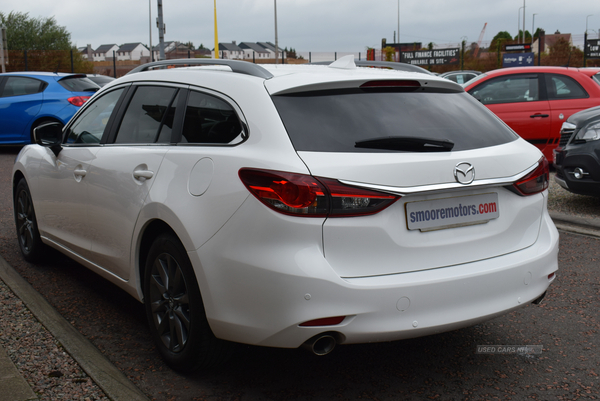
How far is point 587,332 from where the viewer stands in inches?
146

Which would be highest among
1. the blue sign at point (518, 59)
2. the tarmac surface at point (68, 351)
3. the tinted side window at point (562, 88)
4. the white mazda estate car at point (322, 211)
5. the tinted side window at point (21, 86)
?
the blue sign at point (518, 59)

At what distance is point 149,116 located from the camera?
11.9 feet

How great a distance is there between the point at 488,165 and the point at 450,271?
53 centimetres

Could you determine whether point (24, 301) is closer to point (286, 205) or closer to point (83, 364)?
point (83, 364)

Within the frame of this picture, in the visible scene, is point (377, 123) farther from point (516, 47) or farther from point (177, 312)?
point (516, 47)

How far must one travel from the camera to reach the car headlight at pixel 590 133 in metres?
6.88

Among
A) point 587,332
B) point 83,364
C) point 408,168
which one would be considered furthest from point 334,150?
point 587,332

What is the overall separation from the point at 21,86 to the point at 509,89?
9.79m

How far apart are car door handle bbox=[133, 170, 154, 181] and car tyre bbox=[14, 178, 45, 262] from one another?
2.09 metres

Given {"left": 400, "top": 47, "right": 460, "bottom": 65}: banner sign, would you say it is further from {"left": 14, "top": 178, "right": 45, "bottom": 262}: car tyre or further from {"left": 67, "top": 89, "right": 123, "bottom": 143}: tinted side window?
{"left": 67, "top": 89, "right": 123, "bottom": 143}: tinted side window

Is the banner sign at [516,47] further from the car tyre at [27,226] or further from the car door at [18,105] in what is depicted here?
the car tyre at [27,226]

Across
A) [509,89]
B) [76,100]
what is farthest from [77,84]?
[509,89]

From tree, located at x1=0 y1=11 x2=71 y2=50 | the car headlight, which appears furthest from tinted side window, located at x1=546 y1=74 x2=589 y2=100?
tree, located at x1=0 y1=11 x2=71 y2=50

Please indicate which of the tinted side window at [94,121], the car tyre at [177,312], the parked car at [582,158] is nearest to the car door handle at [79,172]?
the tinted side window at [94,121]
